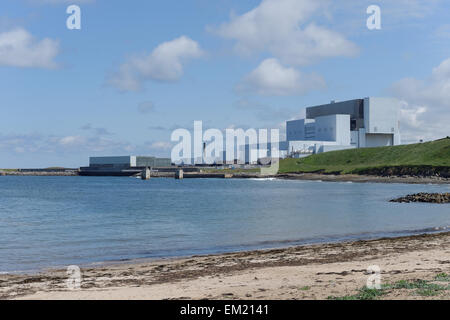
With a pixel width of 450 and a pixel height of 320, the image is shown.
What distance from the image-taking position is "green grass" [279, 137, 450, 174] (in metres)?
146

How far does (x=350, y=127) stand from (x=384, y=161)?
28243 mm

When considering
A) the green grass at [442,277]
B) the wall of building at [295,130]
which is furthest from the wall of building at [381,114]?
the green grass at [442,277]

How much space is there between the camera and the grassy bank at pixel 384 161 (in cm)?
13638

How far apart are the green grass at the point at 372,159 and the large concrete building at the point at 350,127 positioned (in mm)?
8173

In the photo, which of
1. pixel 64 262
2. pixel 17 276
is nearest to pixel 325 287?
pixel 17 276

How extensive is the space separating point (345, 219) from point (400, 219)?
4.14m

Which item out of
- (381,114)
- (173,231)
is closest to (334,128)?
(381,114)

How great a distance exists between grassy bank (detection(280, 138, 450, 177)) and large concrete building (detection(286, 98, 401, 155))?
8.28 m

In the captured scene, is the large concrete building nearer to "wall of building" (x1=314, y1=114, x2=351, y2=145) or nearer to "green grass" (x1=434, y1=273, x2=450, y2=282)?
"wall of building" (x1=314, y1=114, x2=351, y2=145)

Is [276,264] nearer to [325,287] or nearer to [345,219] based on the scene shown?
[325,287]

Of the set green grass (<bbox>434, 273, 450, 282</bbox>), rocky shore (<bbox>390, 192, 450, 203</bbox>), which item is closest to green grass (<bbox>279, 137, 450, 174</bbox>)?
rocky shore (<bbox>390, 192, 450, 203</bbox>)
